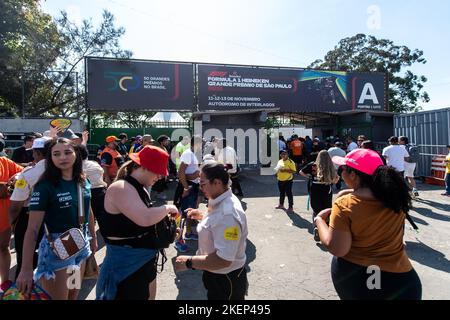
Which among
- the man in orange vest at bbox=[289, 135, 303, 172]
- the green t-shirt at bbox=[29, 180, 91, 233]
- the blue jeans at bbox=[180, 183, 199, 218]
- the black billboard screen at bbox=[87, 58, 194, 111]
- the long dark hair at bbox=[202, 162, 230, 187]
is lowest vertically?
the blue jeans at bbox=[180, 183, 199, 218]

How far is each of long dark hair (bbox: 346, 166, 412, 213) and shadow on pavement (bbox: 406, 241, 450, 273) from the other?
3.21m

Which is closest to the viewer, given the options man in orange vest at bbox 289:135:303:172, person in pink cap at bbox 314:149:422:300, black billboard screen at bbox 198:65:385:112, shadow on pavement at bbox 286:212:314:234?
person in pink cap at bbox 314:149:422:300

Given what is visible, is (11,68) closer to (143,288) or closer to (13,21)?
(13,21)

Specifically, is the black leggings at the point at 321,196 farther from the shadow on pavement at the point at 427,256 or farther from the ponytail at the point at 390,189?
the ponytail at the point at 390,189

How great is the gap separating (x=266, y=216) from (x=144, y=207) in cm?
551

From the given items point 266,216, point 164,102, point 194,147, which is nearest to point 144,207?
point 194,147

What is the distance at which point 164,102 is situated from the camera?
1611cm

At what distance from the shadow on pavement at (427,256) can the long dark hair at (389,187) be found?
10.5 feet

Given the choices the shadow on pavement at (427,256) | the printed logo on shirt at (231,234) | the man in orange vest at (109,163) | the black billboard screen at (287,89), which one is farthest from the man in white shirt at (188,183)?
the black billboard screen at (287,89)

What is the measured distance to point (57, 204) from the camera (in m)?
2.49

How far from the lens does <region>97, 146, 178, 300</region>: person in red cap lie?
7.04 feet

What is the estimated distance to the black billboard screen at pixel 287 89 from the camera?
1659cm

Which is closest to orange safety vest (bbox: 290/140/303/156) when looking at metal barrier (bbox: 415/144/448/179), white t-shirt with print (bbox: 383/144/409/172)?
metal barrier (bbox: 415/144/448/179)

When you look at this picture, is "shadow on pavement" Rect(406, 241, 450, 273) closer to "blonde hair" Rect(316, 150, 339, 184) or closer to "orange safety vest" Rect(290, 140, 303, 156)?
"blonde hair" Rect(316, 150, 339, 184)
